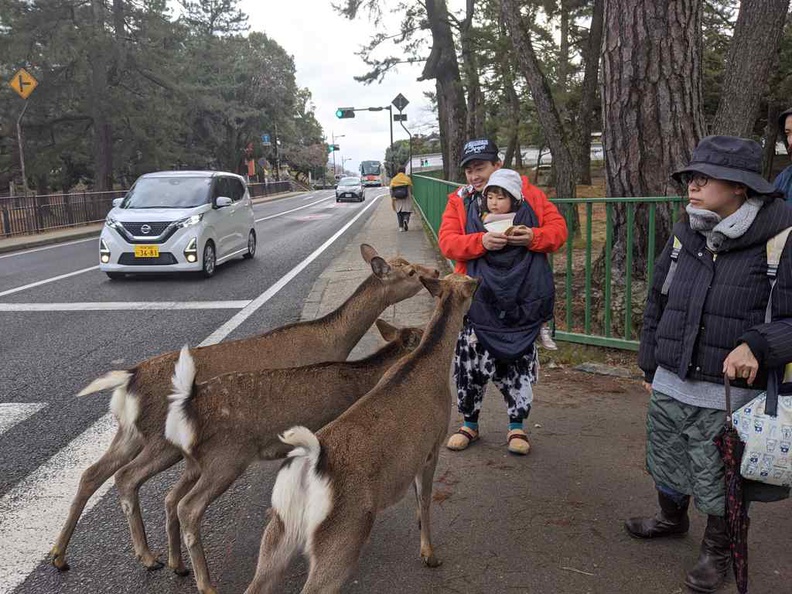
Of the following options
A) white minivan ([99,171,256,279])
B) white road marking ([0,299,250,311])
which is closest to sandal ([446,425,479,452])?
white road marking ([0,299,250,311])

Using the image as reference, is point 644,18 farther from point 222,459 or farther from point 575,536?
point 222,459

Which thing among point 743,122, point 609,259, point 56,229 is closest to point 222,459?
point 609,259

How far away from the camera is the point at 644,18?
590 cm

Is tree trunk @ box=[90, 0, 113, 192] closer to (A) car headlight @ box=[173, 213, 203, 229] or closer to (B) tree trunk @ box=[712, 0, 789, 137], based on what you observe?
(A) car headlight @ box=[173, 213, 203, 229]

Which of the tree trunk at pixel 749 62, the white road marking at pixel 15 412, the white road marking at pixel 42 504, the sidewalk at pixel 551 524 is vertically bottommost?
the sidewalk at pixel 551 524

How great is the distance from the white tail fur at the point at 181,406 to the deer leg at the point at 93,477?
0.53 m

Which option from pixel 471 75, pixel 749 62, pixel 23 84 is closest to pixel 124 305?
pixel 749 62

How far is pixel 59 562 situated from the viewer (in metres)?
3.13

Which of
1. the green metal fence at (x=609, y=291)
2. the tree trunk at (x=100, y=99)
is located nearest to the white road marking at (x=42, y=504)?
the green metal fence at (x=609, y=291)

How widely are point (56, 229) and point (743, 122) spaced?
73.4 ft

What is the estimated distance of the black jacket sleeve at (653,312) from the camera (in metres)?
3.16

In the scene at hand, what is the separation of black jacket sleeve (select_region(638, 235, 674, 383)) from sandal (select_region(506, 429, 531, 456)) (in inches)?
48.1

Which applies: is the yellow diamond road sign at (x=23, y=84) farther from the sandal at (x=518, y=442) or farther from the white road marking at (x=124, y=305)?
the sandal at (x=518, y=442)

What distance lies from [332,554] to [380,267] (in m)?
2.63
